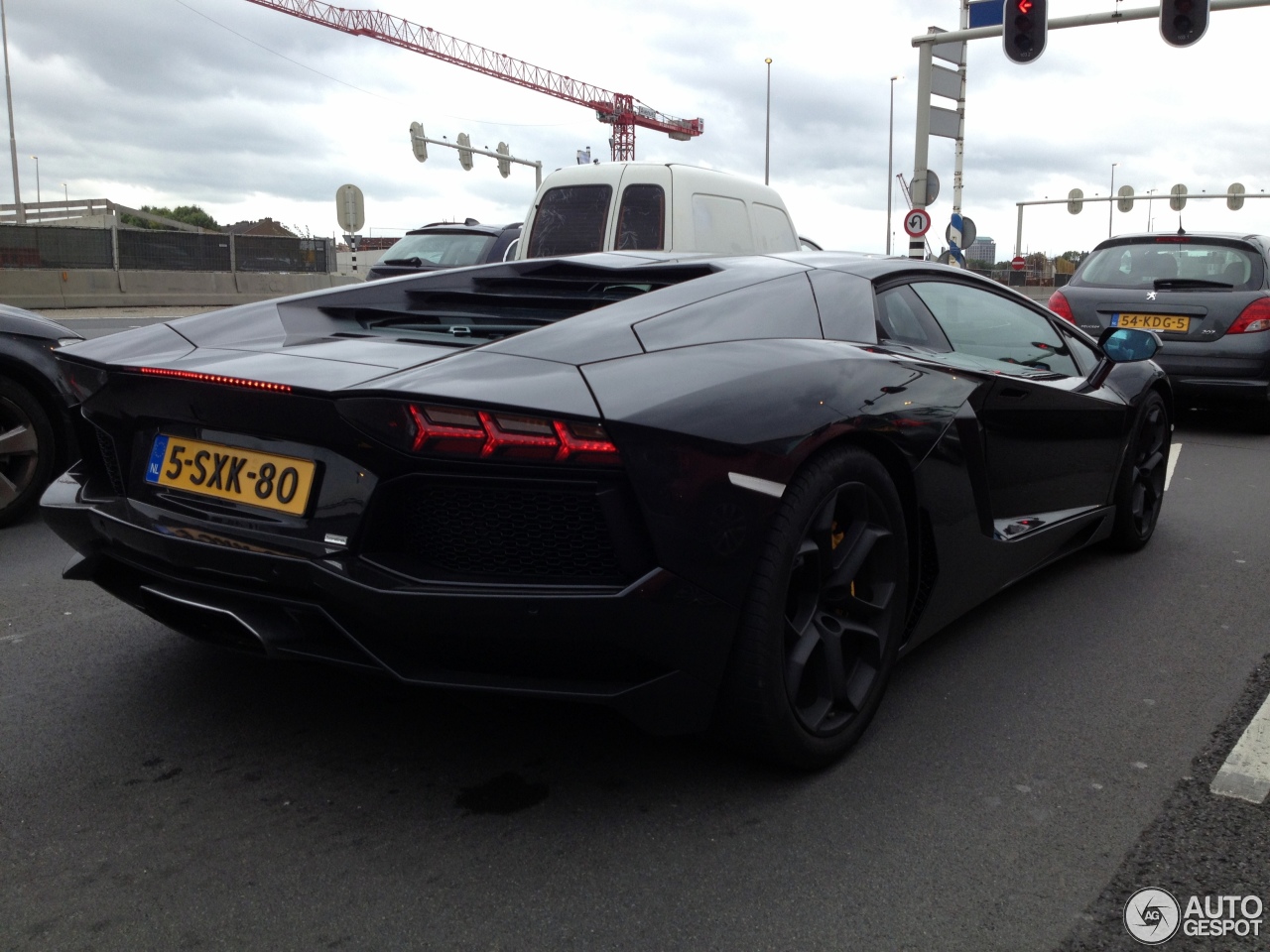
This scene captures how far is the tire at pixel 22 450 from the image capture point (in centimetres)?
498

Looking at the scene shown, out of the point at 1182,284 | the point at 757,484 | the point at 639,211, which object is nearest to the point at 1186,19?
the point at 1182,284

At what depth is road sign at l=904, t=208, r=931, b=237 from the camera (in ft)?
60.7

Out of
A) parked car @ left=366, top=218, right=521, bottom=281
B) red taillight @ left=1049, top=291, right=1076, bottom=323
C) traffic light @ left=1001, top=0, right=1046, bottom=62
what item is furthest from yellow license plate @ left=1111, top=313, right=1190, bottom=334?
traffic light @ left=1001, top=0, right=1046, bottom=62

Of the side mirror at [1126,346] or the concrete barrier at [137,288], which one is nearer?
the side mirror at [1126,346]

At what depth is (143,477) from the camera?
2695mm

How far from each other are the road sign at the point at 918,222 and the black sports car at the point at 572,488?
16052 mm

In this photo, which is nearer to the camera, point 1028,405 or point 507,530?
point 507,530

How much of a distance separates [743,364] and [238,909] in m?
1.49

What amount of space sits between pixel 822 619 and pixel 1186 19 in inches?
665

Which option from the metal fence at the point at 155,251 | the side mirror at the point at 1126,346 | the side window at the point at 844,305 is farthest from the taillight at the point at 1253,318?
the metal fence at the point at 155,251

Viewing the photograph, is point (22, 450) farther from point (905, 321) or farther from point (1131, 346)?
Result: point (1131, 346)

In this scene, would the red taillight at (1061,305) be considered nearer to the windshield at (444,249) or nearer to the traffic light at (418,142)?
the windshield at (444,249)

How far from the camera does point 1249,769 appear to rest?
2775 millimetres

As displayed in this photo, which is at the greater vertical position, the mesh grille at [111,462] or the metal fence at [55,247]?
the metal fence at [55,247]
